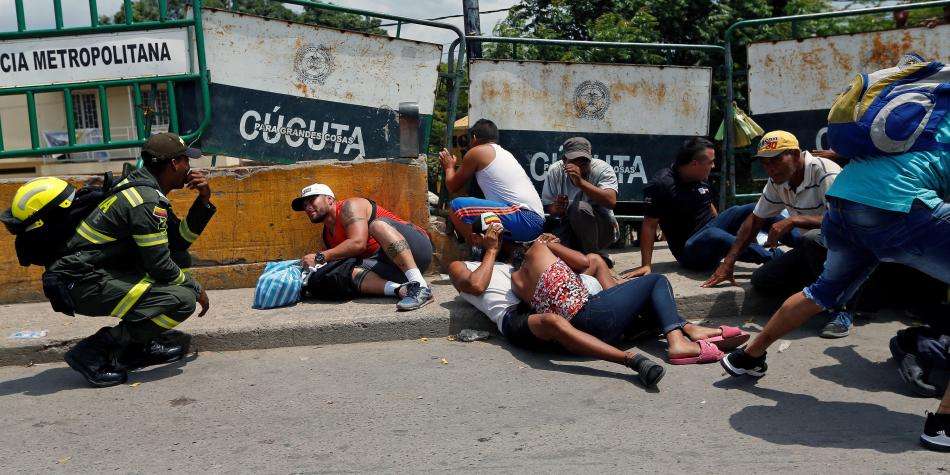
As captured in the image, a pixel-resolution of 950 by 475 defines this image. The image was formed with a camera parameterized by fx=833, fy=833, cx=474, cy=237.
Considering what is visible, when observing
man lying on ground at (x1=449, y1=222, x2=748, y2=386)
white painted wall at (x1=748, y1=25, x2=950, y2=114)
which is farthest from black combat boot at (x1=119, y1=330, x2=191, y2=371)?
white painted wall at (x1=748, y1=25, x2=950, y2=114)

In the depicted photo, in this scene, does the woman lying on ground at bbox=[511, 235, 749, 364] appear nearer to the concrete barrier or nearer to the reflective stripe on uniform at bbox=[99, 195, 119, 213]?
the concrete barrier

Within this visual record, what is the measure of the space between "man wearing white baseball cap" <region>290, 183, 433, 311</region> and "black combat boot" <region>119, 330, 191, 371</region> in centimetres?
107

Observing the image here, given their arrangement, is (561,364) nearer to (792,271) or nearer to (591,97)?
(792,271)

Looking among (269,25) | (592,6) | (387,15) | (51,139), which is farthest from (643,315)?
(592,6)

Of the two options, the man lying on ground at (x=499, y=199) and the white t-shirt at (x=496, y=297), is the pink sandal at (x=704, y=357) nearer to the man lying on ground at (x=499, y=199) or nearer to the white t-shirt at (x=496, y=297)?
the white t-shirt at (x=496, y=297)

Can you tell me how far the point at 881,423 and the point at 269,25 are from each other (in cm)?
520

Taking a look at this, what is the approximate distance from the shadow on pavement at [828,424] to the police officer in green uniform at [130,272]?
10.4 ft

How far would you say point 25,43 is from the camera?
641cm

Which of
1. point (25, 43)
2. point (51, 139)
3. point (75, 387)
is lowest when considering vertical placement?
point (75, 387)

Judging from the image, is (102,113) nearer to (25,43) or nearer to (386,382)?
(25,43)

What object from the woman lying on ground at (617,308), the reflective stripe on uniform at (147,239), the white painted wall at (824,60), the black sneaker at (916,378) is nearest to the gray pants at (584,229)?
the woman lying on ground at (617,308)

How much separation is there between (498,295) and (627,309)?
83cm

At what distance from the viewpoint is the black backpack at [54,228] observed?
179 inches

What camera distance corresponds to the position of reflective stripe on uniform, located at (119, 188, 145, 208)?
4.60m
